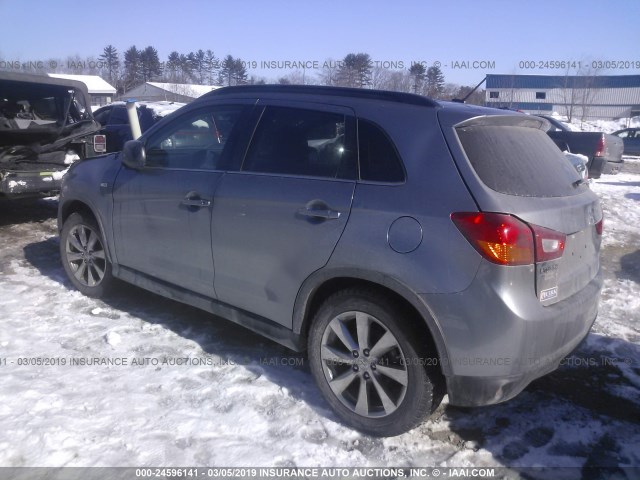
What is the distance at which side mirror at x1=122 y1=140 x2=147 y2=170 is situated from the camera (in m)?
4.12

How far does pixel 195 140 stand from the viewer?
13.2ft

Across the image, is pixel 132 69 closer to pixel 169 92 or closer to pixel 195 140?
pixel 169 92

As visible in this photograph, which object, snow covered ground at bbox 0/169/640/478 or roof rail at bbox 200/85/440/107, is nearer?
snow covered ground at bbox 0/169/640/478

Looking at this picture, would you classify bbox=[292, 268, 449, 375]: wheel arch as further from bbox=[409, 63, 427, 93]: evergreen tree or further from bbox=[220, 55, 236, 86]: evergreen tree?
bbox=[220, 55, 236, 86]: evergreen tree

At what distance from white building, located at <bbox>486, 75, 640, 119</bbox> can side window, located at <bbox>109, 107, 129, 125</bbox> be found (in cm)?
3002

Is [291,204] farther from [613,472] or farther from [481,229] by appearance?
[613,472]

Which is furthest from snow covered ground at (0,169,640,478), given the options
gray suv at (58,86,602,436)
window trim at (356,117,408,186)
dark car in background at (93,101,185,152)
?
dark car in background at (93,101,185,152)

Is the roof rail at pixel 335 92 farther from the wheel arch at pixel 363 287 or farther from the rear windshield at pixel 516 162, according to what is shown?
the wheel arch at pixel 363 287

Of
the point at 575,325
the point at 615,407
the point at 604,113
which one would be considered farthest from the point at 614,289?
the point at 604,113

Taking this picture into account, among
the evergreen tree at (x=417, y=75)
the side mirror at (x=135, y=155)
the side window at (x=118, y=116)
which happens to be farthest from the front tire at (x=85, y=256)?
the side window at (x=118, y=116)

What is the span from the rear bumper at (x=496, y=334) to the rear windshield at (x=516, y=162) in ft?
1.55

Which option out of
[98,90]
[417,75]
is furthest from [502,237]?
[98,90]

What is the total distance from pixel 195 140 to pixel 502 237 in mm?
2470

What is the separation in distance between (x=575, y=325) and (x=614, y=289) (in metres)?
2.94
